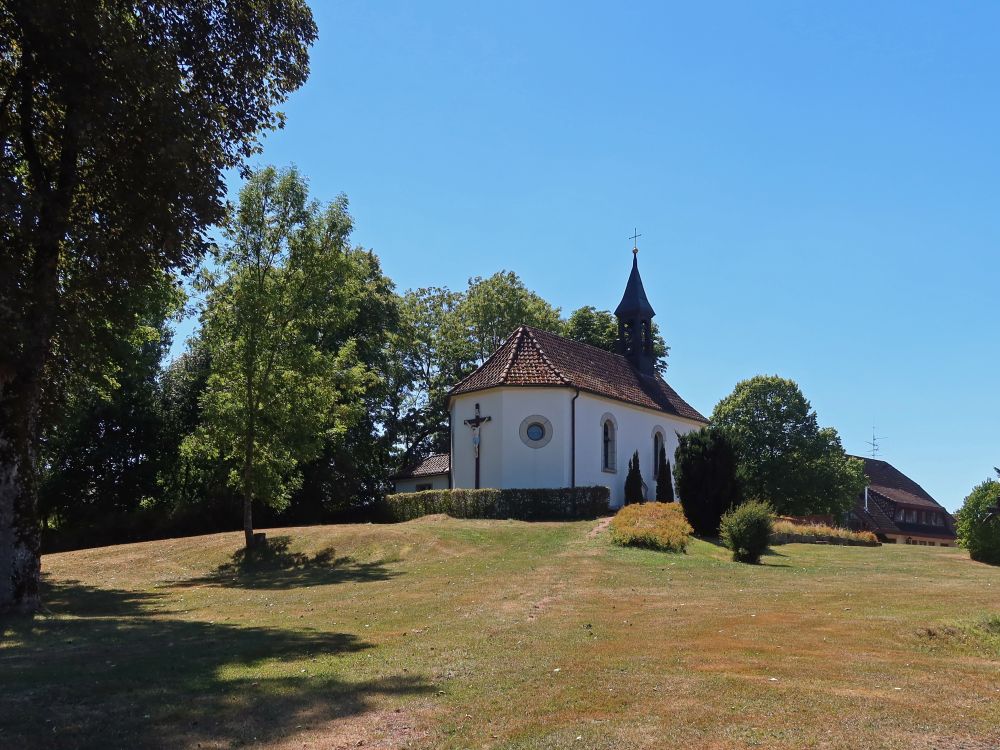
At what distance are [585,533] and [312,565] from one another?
864 cm

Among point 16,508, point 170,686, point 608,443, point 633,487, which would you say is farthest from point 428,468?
point 170,686

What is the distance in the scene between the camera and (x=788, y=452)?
52.9 m

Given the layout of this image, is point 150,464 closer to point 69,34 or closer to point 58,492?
point 58,492

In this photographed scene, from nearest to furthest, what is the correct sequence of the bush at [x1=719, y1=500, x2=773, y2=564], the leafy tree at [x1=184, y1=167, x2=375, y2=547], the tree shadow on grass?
the tree shadow on grass < the bush at [x1=719, y1=500, x2=773, y2=564] < the leafy tree at [x1=184, y1=167, x2=375, y2=547]

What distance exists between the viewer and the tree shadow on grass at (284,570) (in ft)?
69.6

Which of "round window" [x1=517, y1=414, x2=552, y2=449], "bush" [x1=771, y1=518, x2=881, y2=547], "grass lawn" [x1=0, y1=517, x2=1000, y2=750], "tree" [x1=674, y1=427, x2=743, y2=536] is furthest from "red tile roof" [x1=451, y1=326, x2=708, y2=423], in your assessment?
"grass lawn" [x1=0, y1=517, x2=1000, y2=750]

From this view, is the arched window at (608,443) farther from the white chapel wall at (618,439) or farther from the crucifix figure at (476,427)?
the crucifix figure at (476,427)

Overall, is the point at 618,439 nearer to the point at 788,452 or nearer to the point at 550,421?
the point at 550,421

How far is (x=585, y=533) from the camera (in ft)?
87.2

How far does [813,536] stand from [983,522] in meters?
7.74

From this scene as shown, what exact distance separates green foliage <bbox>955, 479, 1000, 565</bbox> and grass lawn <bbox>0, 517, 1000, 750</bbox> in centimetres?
634

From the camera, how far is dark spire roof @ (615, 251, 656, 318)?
46375 mm

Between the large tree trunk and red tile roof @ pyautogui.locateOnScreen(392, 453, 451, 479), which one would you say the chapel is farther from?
the large tree trunk

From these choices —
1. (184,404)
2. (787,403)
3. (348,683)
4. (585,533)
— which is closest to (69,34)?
(348,683)
